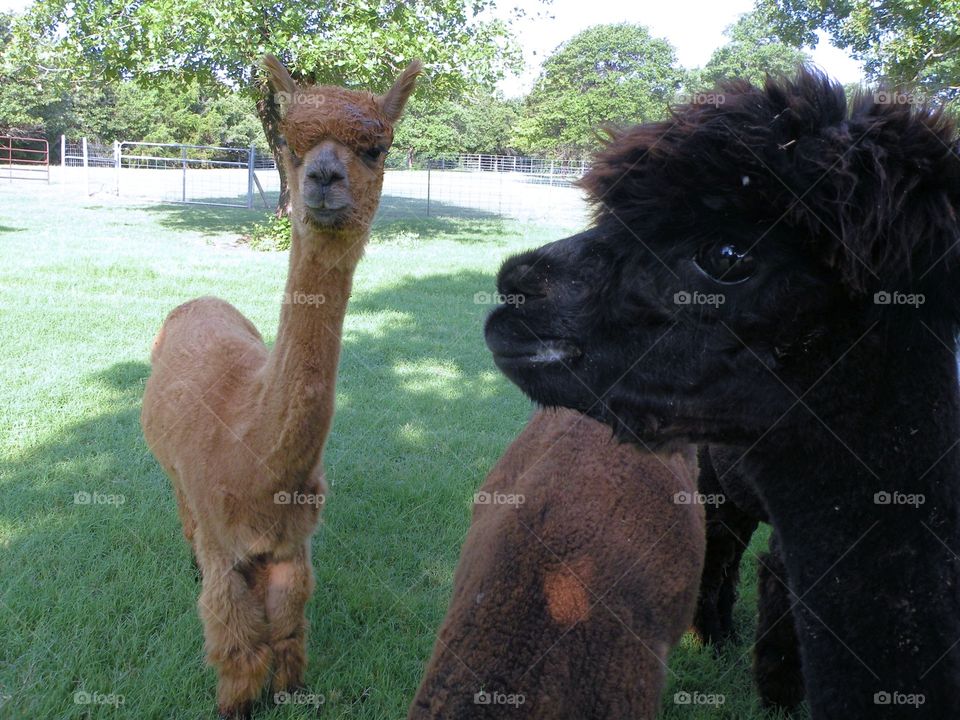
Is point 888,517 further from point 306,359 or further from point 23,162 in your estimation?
point 23,162

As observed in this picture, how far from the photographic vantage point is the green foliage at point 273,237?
1535 cm

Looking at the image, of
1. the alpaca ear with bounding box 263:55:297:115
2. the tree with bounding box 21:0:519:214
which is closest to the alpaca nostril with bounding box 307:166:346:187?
the alpaca ear with bounding box 263:55:297:115

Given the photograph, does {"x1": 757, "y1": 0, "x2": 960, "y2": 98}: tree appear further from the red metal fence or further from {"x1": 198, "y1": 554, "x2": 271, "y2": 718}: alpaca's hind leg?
the red metal fence

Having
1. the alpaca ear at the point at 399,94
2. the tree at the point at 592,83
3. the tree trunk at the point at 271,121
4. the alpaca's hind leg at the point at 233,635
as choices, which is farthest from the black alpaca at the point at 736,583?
the tree at the point at 592,83

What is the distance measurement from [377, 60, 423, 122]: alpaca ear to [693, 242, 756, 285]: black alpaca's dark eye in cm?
240

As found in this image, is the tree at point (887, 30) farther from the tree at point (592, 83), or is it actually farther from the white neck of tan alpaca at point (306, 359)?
the tree at point (592, 83)

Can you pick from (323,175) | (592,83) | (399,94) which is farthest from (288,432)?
(592,83)

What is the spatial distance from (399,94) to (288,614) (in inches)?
92.0

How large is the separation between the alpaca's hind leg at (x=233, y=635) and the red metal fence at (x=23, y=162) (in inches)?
1310

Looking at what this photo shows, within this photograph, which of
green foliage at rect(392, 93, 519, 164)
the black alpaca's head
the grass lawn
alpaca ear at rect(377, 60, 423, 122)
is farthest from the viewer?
green foliage at rect(392, 93, 519, 164)

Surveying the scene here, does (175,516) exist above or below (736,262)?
below

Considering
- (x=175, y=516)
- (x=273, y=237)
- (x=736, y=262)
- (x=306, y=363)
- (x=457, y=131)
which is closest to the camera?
(x=736, y=262)

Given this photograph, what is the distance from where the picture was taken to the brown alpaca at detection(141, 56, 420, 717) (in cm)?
Answer: 284

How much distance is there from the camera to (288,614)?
3125 millimetres
